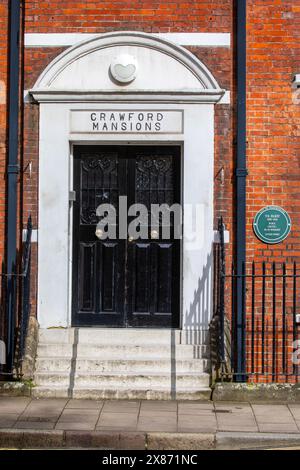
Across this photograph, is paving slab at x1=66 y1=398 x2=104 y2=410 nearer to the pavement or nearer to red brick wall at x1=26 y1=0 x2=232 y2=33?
the pavement

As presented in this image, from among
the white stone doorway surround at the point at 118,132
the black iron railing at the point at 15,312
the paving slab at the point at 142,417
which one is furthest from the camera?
the white stone doorway surround at the point at 118,132

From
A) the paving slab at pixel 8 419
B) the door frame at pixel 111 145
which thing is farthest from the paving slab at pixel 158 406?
the paving slab at pixel 8 419

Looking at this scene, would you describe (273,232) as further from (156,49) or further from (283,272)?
(156,49)

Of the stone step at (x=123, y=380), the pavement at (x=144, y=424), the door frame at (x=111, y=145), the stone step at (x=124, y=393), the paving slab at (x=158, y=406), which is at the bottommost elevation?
the pavement at (x=144, y=424)

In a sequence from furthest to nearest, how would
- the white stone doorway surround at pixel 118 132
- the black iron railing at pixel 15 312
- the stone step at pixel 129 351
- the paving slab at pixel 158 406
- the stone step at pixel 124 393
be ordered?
1. the white stone doorway surround at pixel 118 132
2. the stone step at pixel 129 351
3. the black iron railing at pixel 15 312
4. the stone step at pixel 124 393
5. the paving slab at pixel 158 406

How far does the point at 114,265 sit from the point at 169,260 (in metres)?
0.67

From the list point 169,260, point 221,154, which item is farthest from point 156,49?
point 169,260

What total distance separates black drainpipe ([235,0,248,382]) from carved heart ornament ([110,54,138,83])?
4.07ft

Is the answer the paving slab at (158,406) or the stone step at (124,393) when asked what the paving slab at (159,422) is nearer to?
the paving slab at (158,406)

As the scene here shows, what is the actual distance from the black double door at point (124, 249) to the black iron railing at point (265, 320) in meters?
0.68

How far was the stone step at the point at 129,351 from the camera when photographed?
8.38 meters

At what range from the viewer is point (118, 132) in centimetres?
872

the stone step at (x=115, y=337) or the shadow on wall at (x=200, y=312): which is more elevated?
the shadow on wall at (x=200, y=312)

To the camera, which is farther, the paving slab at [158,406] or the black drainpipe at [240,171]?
the black drainpipe at [240,171]
